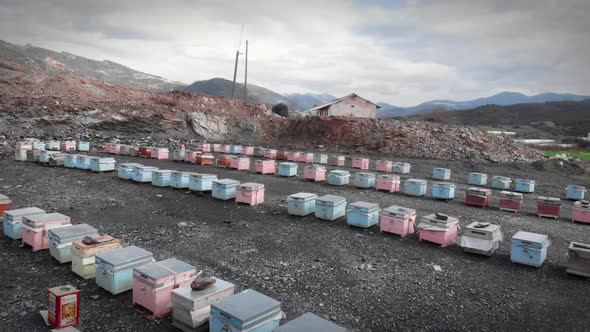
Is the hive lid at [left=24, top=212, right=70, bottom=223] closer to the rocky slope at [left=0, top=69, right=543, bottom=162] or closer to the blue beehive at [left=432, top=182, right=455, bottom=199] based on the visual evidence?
the blue beehive at [left=432, top=182, right=455, bottom=199]

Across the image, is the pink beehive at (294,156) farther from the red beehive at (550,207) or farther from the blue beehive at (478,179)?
the red beehive at (550,207)

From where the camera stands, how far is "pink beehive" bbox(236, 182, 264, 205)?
12.1m

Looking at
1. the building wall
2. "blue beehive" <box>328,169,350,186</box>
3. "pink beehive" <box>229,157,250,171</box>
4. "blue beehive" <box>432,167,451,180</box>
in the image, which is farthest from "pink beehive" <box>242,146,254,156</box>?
the building wall

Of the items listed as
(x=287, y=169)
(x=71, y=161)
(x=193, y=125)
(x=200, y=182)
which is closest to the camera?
(x=200, y=182)

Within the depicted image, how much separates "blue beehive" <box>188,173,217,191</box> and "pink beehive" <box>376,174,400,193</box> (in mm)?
7275

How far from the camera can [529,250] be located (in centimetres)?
785

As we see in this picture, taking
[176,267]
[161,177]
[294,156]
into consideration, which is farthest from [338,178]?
[176,267]

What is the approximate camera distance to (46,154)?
1841cm

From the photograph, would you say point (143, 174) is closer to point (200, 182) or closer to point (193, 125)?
point (200, 182)

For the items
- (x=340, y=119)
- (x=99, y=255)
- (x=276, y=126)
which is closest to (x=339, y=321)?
(x=99, y=255)

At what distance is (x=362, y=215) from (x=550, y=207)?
7.73 m

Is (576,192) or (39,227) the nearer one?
(39,227)

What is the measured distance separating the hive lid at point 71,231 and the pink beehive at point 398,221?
6982 mm

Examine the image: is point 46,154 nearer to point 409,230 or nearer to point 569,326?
point 409,230
